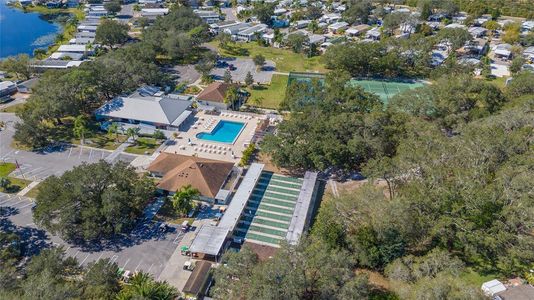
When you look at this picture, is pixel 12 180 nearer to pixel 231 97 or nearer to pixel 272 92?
pixel 231 97

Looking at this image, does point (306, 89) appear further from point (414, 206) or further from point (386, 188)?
point (414, 206)

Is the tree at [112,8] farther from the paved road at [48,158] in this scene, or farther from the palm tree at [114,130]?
the palm tree at [114,130]

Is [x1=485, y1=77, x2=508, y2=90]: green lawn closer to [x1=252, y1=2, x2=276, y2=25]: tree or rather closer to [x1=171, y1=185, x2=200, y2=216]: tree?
[x1=252, y1=2, x2=276, y2=25]: tree

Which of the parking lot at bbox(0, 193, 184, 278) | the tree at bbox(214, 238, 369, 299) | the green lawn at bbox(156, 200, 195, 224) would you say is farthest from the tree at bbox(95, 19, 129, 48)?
the tree at bbox(214, 238, 369, 299)

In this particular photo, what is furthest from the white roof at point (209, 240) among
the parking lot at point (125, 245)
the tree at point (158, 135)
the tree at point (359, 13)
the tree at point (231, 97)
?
the tree at point (359, 13)

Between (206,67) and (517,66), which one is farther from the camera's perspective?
(206,67)

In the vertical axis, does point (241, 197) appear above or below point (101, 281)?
below

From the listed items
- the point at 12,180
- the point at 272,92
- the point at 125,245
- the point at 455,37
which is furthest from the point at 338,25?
the point at 125,245
